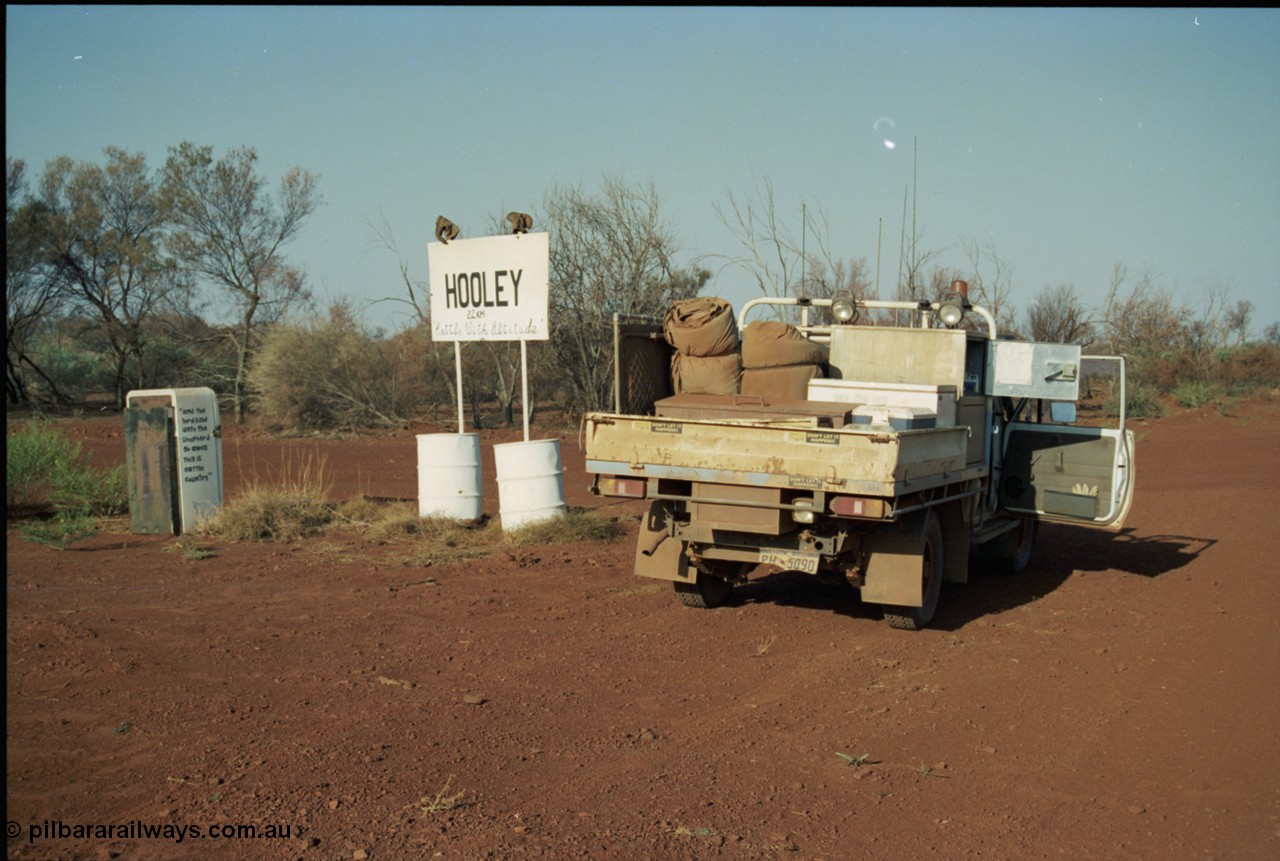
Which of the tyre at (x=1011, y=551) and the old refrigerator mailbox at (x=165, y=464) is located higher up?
the old refrigerator mailbox at (x=165, y=464)

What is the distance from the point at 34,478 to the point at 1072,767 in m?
12.4

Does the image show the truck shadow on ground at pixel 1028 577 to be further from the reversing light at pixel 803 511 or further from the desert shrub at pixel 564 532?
the desert shrub at pixel 564 532

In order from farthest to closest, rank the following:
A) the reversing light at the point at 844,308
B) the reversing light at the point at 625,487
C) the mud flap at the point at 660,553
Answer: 1. the reversing light at the point at 844,308
2. the mud flap at the point at 660,553
3. the reversing light at the point at 625,487

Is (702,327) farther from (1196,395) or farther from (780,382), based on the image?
(1196,395)

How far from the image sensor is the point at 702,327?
29.1 feet

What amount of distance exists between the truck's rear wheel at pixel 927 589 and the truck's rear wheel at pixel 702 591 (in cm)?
136

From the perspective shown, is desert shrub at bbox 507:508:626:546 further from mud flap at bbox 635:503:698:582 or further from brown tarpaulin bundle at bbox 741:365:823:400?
brown tarpaulin bundle at bbox 741:365:823:400

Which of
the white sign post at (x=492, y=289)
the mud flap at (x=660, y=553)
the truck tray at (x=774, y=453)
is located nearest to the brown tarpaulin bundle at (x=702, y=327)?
the truck tray at (x=774, y=453)

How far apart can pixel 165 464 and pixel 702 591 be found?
650 cm

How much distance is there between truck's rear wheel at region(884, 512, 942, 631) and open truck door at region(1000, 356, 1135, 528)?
2.11 m

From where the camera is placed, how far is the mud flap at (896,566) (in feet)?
25.6

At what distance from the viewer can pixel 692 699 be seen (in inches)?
256

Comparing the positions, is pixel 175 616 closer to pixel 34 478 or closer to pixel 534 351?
pixel 34 478

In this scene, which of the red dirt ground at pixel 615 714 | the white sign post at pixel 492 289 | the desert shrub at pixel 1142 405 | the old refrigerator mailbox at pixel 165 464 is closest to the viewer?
the red dirt ground at pixel 615 714
